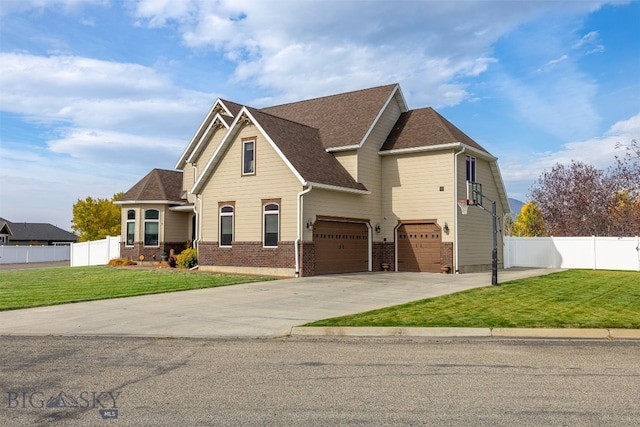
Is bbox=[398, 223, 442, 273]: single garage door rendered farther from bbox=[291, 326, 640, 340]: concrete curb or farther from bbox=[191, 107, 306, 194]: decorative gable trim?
bbox=[291, 326, 640, 340]: concrete curb

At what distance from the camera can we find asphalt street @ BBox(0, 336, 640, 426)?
5.08 m

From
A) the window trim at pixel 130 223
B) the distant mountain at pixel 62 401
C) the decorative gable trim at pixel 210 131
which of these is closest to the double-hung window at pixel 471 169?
the decorative gable trim at pixel 210 131

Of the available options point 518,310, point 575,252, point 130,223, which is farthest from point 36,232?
point 518,310

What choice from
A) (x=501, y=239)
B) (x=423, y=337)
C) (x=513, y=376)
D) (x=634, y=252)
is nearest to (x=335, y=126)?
(x=501, y=239)

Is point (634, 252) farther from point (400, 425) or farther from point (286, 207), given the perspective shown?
point (400, 425)

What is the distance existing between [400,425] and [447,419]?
0.50 m

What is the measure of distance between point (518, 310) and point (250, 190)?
1485cm

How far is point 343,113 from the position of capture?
2839cm

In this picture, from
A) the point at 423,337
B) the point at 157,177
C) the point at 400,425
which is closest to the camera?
the point at 400,425

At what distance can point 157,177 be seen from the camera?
33.3m

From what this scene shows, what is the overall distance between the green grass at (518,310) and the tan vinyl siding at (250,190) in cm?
933

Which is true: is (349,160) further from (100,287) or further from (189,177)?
(100,287)

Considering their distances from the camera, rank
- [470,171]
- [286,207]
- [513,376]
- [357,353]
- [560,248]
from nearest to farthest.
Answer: [513,376] → [357,353] → [286,207] → [470,171] → [560,248]

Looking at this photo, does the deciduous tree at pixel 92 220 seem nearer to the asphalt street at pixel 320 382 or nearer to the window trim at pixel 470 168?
the window trim at pixel 470 168
